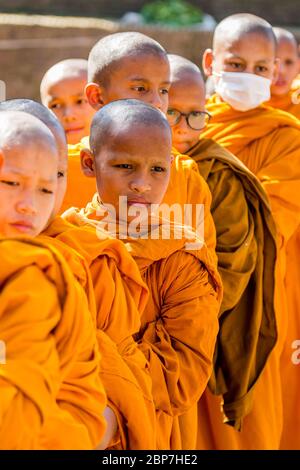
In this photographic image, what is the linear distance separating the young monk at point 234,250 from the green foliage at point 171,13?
909 cm

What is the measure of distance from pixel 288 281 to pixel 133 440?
2485 millimetres

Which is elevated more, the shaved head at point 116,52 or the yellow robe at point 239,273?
the shaved head at point 116,52

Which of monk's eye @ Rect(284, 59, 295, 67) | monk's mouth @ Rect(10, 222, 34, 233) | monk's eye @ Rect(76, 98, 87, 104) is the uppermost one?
monk's mouth @ Rect(10, 222, 34, 233)

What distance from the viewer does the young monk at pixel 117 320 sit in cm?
289

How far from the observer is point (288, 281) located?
5336 millimetres

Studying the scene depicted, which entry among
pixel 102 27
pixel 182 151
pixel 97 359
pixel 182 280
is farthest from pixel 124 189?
pixel 102 27

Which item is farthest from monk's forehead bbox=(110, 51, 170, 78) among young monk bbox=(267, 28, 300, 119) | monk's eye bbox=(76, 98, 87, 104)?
young monk bbox=(267, 28, 300, 119)

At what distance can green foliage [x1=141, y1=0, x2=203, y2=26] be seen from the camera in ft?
44.9

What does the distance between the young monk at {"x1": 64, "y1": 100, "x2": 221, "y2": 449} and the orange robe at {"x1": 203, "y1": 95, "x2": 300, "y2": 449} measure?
1546 mm

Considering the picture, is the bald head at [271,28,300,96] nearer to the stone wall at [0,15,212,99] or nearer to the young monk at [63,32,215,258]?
the young monk at [63,32,215,258]

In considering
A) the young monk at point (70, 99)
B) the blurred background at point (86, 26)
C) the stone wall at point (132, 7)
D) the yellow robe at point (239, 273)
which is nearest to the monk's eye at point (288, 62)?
the young monk at point (70, 99)

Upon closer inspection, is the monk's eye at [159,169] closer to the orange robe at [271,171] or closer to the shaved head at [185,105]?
the shaved head at [185,105]

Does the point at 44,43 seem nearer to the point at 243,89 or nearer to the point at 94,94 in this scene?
the point at 243,89

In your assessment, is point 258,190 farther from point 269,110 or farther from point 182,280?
point 182,280
